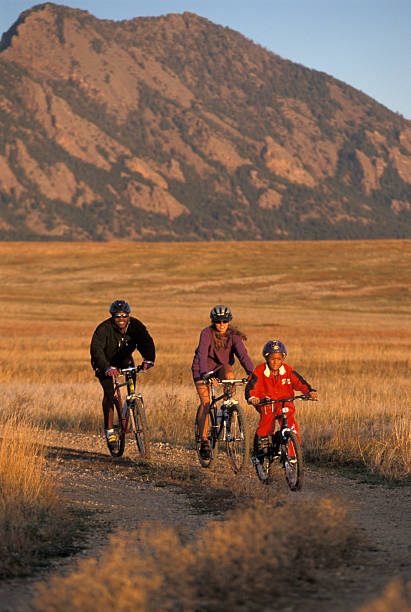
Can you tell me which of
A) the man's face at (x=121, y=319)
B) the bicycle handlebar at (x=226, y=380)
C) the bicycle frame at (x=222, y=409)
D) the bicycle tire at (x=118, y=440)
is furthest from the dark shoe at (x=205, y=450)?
the man's face at (x=121, y=319)

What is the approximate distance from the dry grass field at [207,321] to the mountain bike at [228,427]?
197 centimetres

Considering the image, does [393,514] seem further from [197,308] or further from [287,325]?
[197,308]

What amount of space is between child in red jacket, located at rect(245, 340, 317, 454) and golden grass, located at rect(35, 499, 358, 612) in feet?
9.54

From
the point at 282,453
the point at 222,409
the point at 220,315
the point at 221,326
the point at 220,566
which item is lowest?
the point at 220,566

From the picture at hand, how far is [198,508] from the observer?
927 cm

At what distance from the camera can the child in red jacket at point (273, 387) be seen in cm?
1023

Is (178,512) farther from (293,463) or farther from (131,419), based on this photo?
(131,419)

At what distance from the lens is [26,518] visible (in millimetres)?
8016

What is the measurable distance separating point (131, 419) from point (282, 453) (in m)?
3.33

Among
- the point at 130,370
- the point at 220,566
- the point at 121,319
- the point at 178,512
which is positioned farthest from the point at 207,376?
the point at 220,566

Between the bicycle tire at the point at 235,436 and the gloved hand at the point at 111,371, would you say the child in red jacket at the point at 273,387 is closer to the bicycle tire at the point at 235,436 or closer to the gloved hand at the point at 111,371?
the bicycle tire at the point at 235,436

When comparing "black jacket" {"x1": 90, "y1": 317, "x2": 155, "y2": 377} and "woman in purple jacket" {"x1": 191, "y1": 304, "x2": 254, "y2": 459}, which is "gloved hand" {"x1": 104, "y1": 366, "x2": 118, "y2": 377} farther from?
"woman in purple jacket" {"x1": 191, "y1": 304, "x2": 254, "y2": 459}

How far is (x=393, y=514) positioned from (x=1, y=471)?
13.8 feet

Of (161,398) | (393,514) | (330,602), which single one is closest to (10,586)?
(330,602)
